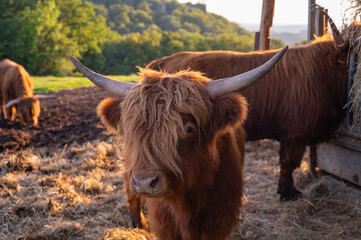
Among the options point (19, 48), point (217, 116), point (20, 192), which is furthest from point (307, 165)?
point (19, 48)

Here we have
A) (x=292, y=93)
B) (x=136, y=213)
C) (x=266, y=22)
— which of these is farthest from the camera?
(x=266, y=22)

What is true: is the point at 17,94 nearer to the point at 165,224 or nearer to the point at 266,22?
the point at 266,22

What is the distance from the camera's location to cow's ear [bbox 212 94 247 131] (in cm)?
197

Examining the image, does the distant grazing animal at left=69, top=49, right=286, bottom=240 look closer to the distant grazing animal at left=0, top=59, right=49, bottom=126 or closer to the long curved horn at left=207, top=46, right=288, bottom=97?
the long curved horn at left=207, top=46, right=288, bottom=97

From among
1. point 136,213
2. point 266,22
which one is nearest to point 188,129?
point 136,213

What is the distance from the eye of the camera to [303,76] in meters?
3.72

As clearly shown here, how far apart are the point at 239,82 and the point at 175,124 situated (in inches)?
19.1

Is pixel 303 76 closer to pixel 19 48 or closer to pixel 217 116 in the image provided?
pixel 217 116

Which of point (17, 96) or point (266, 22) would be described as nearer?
point (266, 22)

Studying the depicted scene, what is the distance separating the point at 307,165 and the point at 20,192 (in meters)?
3.87

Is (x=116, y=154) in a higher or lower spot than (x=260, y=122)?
lower

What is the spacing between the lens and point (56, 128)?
7.47 metres

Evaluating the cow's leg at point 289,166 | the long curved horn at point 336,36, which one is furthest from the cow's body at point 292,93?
the long curved horn at point 336,36

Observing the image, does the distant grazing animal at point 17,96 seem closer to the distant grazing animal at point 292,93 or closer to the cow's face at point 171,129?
the distant grazing animal at point 292,93
